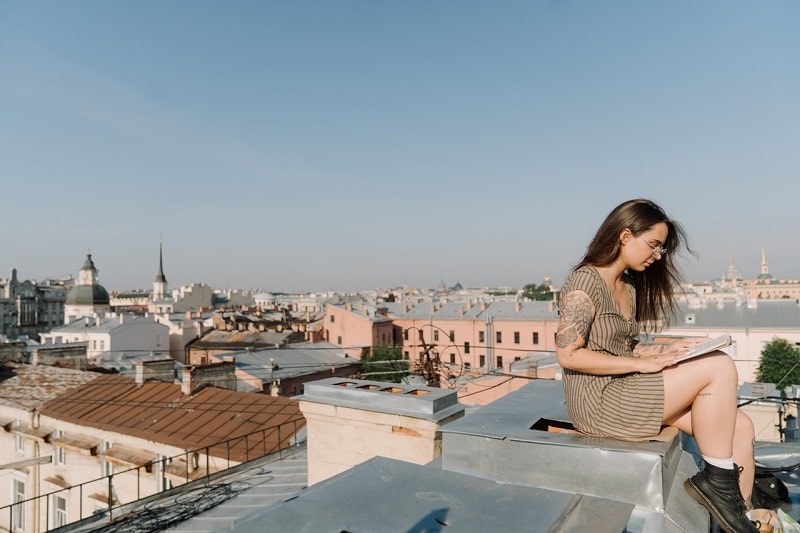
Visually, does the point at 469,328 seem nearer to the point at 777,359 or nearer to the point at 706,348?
the point at 777,359

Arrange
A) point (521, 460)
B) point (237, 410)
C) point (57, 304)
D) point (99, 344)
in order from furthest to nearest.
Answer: point (57, 304) → point (99, 344) → point (237, 410) → point (521, 460)

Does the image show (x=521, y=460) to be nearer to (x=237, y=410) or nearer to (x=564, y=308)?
(x=564, y=308)

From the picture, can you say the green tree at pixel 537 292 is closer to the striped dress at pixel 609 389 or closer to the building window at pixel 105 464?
the building window at pixel 105 464

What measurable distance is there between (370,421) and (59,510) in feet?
38.2

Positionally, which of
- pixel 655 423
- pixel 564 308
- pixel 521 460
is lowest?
pixel 521 460

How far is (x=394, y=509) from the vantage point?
62.1 inches

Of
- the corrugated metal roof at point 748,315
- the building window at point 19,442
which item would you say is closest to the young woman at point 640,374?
the building window at point 19,442

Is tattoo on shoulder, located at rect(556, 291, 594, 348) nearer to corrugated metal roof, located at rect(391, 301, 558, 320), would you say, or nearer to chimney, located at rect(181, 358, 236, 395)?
chimney, located at rect(181, 358, 236, 395)

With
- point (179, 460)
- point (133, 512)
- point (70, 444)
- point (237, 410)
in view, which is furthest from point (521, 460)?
point (70, 444)

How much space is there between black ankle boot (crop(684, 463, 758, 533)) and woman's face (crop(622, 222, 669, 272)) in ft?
2.72

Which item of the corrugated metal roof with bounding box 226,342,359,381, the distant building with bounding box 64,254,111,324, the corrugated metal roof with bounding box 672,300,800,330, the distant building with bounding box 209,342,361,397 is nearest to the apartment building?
the distant building with bounding box 209,342,361,397

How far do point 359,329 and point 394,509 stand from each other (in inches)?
1656

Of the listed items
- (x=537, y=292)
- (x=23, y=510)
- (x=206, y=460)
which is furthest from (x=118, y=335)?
(x=537, y=292)

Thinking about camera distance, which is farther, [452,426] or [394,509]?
[452,426]
